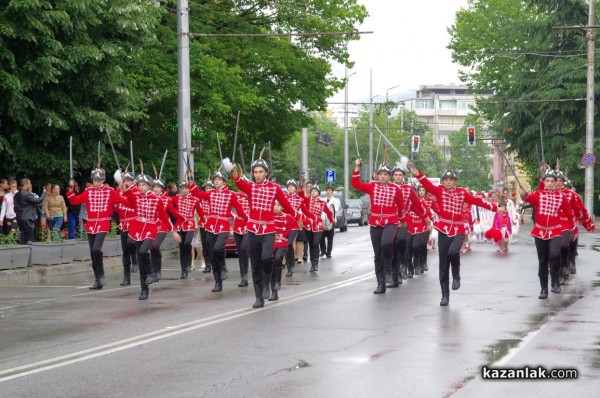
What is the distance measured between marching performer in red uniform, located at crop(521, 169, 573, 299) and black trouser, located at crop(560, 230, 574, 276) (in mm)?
376

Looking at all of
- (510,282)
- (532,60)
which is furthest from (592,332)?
(532,60)

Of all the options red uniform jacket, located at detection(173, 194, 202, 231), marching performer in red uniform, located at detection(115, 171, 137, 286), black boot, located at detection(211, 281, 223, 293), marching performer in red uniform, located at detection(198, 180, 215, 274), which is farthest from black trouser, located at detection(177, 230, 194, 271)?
black boot, located at detection(211, 281, 223, 293)

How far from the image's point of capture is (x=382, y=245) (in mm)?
18266

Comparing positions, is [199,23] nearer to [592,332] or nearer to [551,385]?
[592,332]

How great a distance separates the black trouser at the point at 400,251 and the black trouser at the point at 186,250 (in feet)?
14.1

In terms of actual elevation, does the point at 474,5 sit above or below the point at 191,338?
above

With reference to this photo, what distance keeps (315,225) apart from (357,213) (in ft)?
116

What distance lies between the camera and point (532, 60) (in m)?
60.0

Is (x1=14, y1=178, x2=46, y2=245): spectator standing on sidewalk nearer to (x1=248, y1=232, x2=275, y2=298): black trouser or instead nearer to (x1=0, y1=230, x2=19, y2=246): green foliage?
(x1=0, y1=230, x2=19, y2=246): green foliage

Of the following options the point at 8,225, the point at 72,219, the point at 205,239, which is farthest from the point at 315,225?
the point at 72,219

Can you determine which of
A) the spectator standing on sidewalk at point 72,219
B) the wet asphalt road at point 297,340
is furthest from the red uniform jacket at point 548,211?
the spectator standing on sidewalk at point 72,219

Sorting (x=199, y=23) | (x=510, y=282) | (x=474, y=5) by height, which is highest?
(x=474, y=5)

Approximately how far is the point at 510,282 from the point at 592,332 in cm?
761

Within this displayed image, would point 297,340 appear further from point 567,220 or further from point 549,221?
point 567,220
